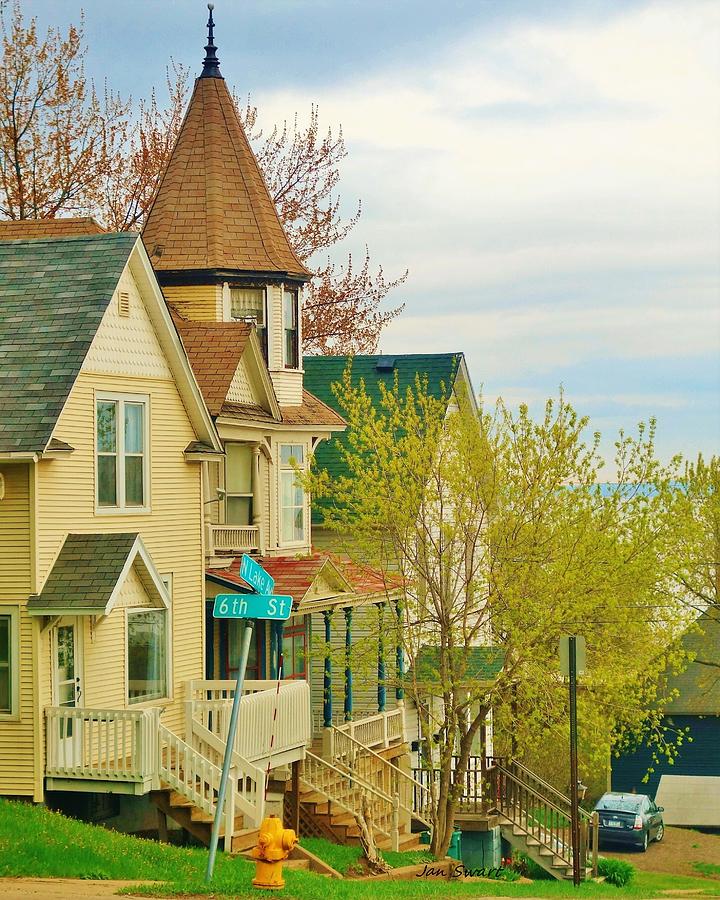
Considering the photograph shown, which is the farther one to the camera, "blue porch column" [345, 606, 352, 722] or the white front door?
"blue porch column" [345, 606, 352, 722]

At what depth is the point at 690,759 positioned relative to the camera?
147 feet

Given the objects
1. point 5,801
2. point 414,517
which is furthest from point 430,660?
point 5,801

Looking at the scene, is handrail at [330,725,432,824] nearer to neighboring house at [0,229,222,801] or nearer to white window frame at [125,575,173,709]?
neighboring house at [0,229,222,801]

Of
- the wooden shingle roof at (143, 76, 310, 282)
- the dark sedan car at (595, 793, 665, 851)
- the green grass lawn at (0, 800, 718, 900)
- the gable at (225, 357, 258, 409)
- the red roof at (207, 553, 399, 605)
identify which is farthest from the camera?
the dark sedan car at (595, 793, 665, 851)

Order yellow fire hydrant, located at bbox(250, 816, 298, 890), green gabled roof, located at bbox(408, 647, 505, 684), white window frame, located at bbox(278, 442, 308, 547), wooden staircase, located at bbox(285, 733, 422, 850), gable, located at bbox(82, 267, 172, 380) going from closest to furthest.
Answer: yellow fire hydrant, located at bbox(250, 816, 298, 890)
gable, located at bbox(82, 267, 172, 380)
green gabled roof, located at bbox(408, 647, 505, 684)
wooden staircase, located at bbox(285, 733, 422, 850)
white window frame, located at bbox(278, 442, 308, 547)

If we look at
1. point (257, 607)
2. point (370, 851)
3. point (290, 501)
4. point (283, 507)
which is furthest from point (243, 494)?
point (257, 607)

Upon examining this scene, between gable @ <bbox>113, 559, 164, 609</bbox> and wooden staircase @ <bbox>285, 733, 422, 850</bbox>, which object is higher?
gable @ <bbox>113, 559, 164, 609</bbox>

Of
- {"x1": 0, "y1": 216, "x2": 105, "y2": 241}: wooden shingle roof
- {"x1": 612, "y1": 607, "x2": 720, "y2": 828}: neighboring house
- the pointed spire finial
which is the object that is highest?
the pointed spire finial

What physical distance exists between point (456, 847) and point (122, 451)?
1225 cm

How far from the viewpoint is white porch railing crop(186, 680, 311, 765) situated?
23.0m

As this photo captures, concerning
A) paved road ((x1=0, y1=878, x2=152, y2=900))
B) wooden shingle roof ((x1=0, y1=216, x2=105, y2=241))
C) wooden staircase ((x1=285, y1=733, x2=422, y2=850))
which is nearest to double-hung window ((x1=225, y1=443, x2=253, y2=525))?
wooden staircase ((x1=285, y1=733, x2=422, y2=850))

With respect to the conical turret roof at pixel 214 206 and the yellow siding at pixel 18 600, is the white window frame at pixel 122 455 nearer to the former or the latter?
the yellow siding at pixel 18 600

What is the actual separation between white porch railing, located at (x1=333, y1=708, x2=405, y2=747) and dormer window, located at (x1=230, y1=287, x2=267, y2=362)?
337 inches

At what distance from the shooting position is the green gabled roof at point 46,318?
2133 cm
